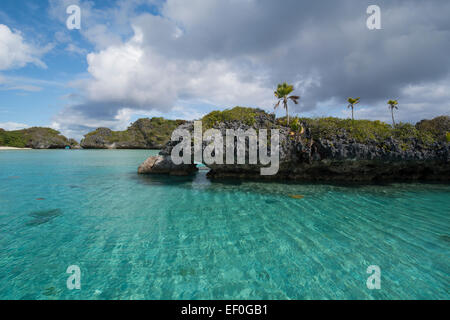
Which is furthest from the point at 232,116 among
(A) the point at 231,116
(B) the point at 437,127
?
(B) the point at 437,127

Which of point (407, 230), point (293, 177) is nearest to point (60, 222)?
point (407, 230)

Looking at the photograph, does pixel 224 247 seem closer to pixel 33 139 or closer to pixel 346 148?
pixel 346 148

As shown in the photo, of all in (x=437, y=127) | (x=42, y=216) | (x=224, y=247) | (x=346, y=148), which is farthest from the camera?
(x=437, y=127)

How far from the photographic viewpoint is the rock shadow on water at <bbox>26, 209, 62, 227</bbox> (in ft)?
32.5

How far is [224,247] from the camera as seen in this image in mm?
7375

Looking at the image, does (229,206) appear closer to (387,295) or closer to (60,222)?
(387,295)

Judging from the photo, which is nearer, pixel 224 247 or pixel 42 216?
pixel 224 247

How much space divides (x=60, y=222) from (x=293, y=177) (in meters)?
21.8

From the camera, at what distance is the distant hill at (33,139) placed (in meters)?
111

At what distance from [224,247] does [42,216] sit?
38.7 feet

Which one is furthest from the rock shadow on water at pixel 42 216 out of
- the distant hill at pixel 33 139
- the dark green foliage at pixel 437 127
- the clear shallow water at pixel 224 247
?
the distant hill at pixel 33 139

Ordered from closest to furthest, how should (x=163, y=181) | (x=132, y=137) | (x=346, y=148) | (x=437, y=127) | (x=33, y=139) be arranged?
(x=346, y=148)
(x=163, y=181)
(x=437, y=127)
(x=33, y=139)
(x=132, y=137)

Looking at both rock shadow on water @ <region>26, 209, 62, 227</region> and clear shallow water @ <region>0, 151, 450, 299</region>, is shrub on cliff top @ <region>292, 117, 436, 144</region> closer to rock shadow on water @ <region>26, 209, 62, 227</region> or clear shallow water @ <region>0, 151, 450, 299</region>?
clear shallow water @ <region>0, 151, 450, 299</region>

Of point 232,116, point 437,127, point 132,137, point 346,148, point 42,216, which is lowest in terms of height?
point 42,216
